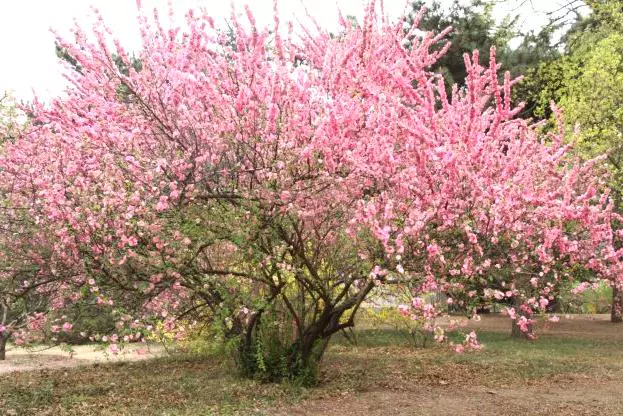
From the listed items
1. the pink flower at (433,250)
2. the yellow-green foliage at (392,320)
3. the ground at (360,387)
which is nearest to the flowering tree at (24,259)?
the ground at (360,387)

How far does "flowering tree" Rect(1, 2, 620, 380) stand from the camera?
7.16 m

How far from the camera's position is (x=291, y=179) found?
7.39 metres

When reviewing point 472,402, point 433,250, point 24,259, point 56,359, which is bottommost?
point 472,402

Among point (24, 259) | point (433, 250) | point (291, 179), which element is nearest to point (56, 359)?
point (24, 259)

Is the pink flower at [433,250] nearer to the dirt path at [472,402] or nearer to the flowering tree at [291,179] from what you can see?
the flowering tree at [291,179]

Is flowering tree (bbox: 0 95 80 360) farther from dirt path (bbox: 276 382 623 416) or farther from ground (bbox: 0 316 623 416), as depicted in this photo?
dirt path (bbox: 276 382 623 416)

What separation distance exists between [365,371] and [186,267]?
16.9 ft

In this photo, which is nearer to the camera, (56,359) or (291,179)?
(291,179)

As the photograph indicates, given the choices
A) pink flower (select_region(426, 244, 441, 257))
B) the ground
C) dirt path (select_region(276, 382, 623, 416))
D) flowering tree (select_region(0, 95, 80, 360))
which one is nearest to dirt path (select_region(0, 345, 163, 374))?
the ground

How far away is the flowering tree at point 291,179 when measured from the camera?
7.16m

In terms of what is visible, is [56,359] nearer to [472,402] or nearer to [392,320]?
[392,320]

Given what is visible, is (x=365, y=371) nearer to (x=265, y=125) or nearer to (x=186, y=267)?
(x=186, y=267)

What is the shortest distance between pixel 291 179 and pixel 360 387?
4.29m

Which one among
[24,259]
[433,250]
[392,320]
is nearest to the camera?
[433,250]
